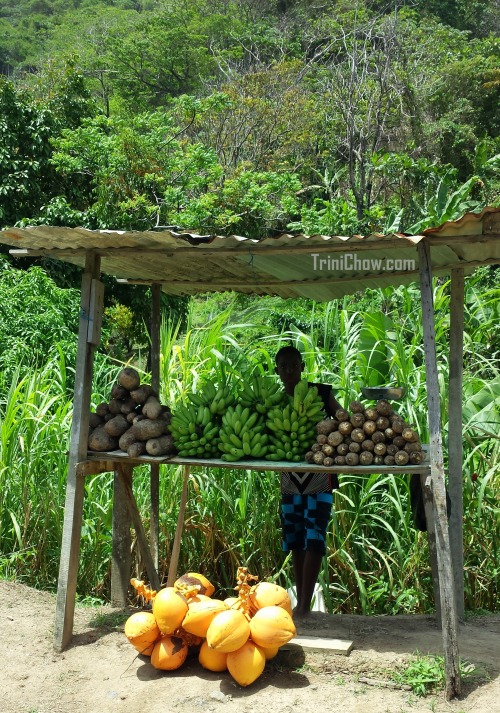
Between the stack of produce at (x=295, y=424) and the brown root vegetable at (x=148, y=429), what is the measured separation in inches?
24.5

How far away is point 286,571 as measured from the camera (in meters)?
5.12

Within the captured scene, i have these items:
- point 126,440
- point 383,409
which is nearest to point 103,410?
point 126,440

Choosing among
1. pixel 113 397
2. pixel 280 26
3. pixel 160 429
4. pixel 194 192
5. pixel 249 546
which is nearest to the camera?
pixel 160 429

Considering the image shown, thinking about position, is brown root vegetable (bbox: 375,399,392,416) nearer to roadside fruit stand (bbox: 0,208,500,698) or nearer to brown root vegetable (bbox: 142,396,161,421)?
roadside fruit stand (bbox: 0,208,500,698)

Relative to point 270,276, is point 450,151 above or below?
above

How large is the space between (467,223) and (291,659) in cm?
230

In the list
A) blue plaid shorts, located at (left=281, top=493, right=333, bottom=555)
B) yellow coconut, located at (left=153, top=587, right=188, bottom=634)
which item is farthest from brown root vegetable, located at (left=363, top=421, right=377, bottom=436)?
yellow coconut, located at (left=153, top=587, right=188, bottom=634)

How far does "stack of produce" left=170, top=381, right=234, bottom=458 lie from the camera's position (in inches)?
163

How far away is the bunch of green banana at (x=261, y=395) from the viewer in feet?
13.6

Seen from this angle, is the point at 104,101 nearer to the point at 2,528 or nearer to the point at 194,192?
the point at 194,192

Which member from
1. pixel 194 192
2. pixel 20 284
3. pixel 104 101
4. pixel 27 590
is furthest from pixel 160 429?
pixel 104 101

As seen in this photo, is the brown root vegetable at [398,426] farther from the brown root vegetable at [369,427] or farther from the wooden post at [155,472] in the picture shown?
the wooden post at [155,472]

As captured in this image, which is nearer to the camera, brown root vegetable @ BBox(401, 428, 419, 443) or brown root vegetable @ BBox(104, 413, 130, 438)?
brown root vegetable @ BBox(401, 428, 419, 443)

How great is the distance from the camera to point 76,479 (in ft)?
13.7
